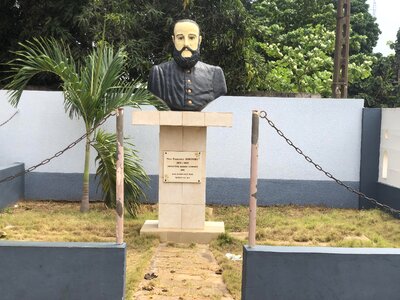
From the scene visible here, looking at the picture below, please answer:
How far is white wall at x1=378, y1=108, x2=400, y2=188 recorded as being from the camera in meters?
8.06

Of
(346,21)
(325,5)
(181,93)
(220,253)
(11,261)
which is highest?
(325,5)

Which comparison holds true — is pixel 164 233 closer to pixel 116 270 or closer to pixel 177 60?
pixel 177 60

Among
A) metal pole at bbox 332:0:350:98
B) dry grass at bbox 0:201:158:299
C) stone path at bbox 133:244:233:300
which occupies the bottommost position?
stone path at bbox 133:244:233:300

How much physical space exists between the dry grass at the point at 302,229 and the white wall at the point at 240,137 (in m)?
0.71

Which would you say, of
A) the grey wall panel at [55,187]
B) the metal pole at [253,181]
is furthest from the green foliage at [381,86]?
the metal pole at [253,181]

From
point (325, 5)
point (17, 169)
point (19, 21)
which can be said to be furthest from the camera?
point (325, 5)

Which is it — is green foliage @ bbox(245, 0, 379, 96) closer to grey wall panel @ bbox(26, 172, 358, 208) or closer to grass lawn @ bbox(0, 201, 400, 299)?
grey wall panel @ bbox(26, 172, 358, 208)

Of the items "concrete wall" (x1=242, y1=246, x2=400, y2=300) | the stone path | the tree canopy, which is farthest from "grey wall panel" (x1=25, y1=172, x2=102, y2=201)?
"concrete wall" (x1=242, y1=246, x2=400, y2=300)

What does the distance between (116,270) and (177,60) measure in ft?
10.1

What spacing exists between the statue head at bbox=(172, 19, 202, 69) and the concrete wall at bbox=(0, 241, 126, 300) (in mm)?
→ 2958

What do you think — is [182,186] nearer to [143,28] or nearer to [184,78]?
[184,78]

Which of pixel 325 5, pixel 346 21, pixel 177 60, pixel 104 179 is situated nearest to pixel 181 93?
pixel 177 60

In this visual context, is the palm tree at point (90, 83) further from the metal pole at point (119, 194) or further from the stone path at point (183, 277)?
the metal pole at point (119, 194)

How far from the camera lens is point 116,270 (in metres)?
3.39
